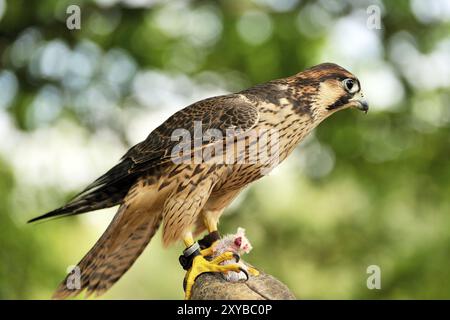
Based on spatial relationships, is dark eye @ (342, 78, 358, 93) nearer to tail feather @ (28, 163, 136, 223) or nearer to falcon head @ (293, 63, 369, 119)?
falcon head @ (293, 63, 369, 119)

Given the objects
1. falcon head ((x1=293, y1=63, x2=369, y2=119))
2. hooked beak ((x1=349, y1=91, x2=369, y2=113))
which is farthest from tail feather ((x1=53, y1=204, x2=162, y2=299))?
hooked beak ((x1=349, y1=91, x2=369, y2=113))

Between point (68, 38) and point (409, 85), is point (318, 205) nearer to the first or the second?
point (409, 85)

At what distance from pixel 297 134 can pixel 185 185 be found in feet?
1.95

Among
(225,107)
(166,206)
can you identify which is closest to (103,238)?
(166,206)

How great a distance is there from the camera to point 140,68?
7.04 m

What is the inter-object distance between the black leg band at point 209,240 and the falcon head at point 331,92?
805mm

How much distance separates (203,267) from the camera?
313cm

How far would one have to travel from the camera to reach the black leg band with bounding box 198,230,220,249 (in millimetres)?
3479

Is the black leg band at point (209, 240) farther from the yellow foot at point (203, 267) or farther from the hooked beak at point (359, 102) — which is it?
the hooked beak at point (359, 102)

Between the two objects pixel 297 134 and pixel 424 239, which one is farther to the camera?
pixel 424 239

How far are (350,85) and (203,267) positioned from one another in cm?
112

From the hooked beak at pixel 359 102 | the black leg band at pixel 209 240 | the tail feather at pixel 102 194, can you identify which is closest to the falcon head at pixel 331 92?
the hooked beak at pixel 359 102

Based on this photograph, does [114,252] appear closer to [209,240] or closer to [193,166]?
[209,240]

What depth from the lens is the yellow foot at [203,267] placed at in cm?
311
